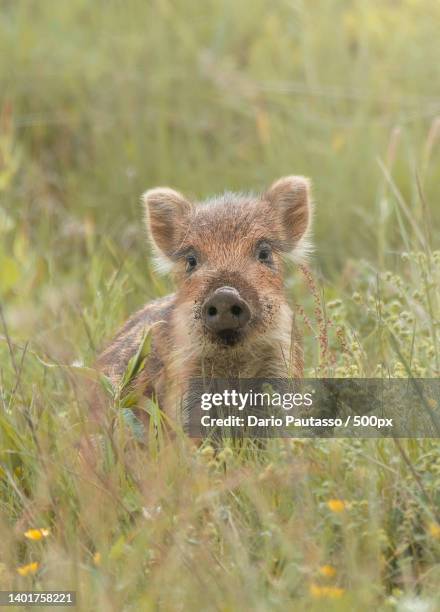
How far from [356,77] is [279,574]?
249 inches

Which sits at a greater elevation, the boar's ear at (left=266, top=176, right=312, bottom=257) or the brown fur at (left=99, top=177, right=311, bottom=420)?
the boar's ear at (left=266, top=176, right=312, bottom=257)

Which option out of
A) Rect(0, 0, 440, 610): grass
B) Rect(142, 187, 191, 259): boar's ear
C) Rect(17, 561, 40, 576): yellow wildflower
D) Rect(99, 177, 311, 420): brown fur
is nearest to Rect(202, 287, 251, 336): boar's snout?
Rect(99, 177, 311, 420): brown fur

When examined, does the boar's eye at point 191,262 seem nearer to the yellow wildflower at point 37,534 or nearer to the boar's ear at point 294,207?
the boar's ear at point 294,207

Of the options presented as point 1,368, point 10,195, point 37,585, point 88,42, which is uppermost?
point 88,42

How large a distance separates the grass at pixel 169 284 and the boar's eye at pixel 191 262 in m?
0.45

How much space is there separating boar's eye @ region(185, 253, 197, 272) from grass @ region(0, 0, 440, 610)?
17.8 inches

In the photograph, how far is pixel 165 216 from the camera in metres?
6.38

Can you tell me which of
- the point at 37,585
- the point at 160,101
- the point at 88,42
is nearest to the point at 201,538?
the point at 37,585

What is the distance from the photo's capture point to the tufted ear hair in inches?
249

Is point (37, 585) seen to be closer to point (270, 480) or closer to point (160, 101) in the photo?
point (270, 480)

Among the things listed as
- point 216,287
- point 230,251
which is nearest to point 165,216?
point 230,251

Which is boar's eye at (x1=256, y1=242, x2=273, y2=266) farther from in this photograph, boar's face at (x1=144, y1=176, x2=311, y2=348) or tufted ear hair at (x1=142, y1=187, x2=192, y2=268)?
tufted ear hair at (x1=142, y1=187, x2=192, y2=268)

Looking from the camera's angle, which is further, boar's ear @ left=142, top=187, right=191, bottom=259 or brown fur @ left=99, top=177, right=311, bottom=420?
Result: boar's ear @ left=142, top=187, right=191, bottom=259

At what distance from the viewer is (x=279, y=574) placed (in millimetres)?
3811
